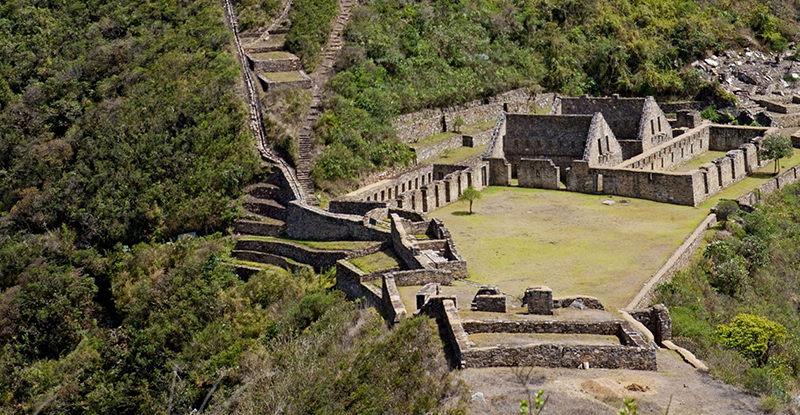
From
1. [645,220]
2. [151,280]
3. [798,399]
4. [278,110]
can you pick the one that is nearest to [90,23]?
[278,110]

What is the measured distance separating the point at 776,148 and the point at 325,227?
22462 millimetres

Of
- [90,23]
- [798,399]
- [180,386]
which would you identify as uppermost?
[90,23]

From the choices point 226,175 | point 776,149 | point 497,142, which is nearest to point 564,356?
point 226,175

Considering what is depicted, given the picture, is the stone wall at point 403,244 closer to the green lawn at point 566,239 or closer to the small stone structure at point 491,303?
the green lawn at point 566,239

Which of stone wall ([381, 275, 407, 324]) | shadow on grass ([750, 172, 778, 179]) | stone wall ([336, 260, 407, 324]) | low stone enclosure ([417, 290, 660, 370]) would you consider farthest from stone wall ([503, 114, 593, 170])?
low stone enclosure ([417, 290, 660, 370])

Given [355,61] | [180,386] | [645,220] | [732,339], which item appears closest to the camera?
[732,339]

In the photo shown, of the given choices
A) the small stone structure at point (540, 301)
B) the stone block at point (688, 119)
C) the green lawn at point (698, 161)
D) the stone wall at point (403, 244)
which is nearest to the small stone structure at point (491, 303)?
the small stone structure at point (540, 301)

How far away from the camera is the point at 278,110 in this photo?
182 ft

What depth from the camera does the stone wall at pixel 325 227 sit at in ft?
144

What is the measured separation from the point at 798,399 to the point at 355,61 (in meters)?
37.8

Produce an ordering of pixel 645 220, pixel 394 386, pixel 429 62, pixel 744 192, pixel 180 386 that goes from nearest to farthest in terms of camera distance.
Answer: pixel 394 386, pixel 180 386, pixel 645 220, pixel 744 192, pixel 429 62

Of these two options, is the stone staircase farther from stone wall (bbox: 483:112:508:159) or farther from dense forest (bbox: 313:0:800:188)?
stone wall (bbox: 483:112:508:159)

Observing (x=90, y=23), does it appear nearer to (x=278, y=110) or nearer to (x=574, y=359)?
(x=278, y=110)

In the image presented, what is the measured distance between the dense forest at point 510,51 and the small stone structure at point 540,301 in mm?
21973
